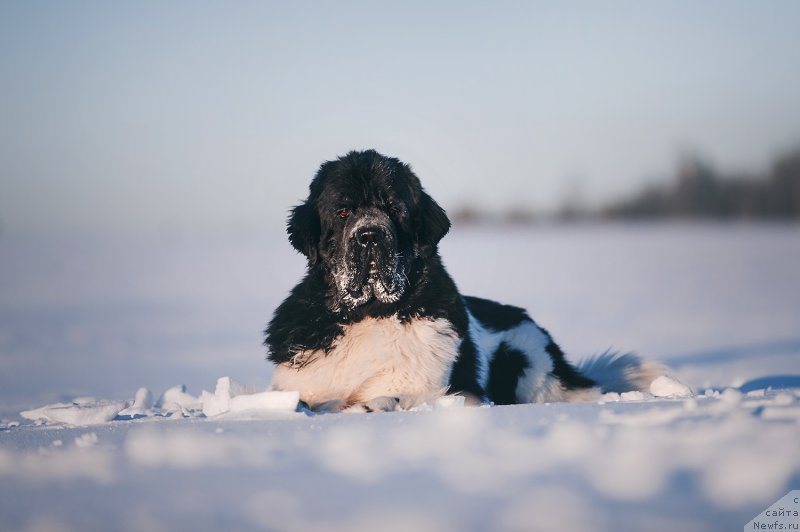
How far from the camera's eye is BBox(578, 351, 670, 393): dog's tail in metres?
5.28

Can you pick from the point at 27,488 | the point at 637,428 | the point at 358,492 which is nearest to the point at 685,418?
the point at 637,428

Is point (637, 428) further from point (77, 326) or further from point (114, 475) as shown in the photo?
point (77, 326)

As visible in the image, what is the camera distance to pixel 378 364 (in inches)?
159

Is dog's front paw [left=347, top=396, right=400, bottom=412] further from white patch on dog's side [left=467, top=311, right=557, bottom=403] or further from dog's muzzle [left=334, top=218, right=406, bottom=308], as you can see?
white patch on dog's side [left=467, top=311, right=557, bottom=403]

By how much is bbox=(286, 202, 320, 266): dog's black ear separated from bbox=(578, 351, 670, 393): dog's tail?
2283 millimetres

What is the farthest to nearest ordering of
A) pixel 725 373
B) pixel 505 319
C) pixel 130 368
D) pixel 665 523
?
1. pixel 130 368
2. pixel 725 373
3. pixel 505 319
4. pixel 665 523

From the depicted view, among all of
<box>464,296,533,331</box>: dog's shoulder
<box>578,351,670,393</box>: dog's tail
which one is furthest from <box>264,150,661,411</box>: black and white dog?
<box>578,351,670,393</box>: dog's tail

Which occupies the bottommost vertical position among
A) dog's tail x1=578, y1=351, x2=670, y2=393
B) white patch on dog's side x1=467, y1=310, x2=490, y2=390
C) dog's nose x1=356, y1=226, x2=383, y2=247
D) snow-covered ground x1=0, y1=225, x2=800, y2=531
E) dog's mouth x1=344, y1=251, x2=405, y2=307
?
dog's tail x1=578, y1=351, x2=670, y2=393

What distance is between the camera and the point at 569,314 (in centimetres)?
1345

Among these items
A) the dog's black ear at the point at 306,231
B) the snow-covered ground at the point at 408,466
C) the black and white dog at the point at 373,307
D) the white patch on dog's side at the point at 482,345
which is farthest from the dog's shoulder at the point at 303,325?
the white patch on dog's side at the point at 482,345

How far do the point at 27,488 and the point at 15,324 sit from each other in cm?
1143

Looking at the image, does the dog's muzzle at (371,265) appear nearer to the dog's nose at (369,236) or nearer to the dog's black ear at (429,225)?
the dog's nose at (369,236)

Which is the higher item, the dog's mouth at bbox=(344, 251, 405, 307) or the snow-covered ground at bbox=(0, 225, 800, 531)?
the dog's mouth at bbox=(344, 251, 405, 307)

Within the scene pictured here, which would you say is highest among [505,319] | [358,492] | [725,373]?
[505,319]
